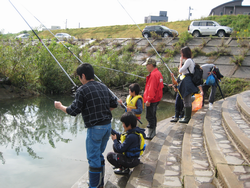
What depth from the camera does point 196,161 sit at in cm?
338

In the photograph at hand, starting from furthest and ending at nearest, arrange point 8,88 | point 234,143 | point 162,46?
point 162,46 → point 8,88 → point 234,143

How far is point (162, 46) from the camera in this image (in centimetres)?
1716

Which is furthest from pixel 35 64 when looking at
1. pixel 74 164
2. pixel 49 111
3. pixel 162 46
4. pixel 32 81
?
pixel 162 46

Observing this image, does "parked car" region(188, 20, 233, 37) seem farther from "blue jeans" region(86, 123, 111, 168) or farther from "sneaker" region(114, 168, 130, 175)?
"blue jeans" region(86, 123, 111, 168)

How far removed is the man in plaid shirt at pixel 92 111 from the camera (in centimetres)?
283

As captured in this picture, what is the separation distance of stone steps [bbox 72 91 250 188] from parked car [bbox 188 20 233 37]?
1615cm

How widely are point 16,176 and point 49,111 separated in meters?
4.69

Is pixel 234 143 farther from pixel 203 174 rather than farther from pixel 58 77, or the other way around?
pixel 58 77

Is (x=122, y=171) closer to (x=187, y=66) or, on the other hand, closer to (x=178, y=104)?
(x=187, y=66)

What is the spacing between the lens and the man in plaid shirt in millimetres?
2834

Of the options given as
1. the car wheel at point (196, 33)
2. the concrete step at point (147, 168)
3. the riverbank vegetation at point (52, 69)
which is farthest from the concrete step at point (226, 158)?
the car wheel at point (196, 33)

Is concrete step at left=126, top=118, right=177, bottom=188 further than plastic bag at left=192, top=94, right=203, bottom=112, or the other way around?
plastic bag at left=192, top=94, right=203, bottom=112

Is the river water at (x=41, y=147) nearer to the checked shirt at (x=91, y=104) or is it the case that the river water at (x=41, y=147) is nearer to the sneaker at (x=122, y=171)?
the sneaker at (x=122, y=171)

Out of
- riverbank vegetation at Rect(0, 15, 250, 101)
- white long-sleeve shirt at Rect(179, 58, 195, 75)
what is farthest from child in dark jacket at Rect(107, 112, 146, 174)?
riverbank vegetation at Rect(0, 15, 250, 101)
